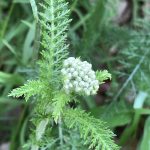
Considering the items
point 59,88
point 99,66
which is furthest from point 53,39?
point 99,66

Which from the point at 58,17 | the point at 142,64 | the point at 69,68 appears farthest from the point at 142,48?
the point at 69,68

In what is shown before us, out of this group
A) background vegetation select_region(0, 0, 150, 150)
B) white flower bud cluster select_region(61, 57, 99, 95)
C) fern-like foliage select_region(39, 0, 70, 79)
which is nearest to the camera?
white flower bud cluster select_region(61, 57, 99, 95)

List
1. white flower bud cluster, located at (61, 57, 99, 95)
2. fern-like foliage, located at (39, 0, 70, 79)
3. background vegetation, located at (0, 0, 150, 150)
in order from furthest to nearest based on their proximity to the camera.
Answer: background vegetation, located at (0, 0, 150, 150), fern-like foliage, located at (39, 0, 70, 79), white flower bud cluster, located at (61, 57, 99, 95)

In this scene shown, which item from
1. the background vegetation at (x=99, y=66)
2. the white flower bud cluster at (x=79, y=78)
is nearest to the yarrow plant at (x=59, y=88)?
the white flower bud cluster at (x=79, y=78)

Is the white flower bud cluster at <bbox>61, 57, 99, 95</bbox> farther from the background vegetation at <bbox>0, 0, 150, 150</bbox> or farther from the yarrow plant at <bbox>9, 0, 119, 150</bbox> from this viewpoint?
the background vegetation at <bbox>0, 0, 150, 150</bbox>

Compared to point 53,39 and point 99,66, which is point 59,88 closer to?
point 53,39

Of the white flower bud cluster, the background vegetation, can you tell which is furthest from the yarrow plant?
the background vegetation

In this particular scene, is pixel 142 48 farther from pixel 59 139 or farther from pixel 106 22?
pixel 59 139
